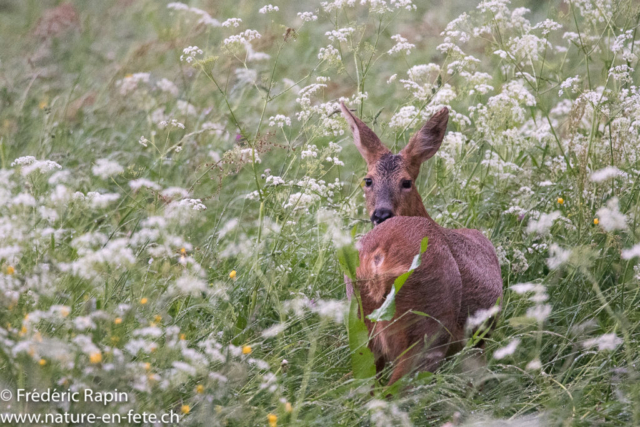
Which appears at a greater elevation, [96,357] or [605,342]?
[96,357]

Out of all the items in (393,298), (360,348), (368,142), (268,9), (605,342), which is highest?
(268,9)

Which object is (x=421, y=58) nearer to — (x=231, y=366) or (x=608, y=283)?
(x=608, y=283)

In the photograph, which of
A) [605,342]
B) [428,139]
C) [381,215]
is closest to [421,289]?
[605,342]

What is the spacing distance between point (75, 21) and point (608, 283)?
5610 millimetres

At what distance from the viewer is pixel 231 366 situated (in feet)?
8.91

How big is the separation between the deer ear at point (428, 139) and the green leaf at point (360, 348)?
4.86 ft

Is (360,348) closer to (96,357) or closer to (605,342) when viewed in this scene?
(605,342)

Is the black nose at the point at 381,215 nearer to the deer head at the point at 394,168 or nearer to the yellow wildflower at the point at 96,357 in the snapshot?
the deer head at the point at 394,168

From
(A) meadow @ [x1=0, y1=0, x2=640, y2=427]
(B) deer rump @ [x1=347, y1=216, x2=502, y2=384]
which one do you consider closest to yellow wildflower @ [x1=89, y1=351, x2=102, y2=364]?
(A) meadow @ [x1=0, y1=0, x2=640, y2=427]

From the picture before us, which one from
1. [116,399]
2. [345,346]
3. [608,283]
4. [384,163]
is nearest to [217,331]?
[345,346]

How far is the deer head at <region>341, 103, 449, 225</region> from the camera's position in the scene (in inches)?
162

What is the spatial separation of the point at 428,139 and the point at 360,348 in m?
1.62

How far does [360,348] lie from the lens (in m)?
3.13

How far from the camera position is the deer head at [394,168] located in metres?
4.12
